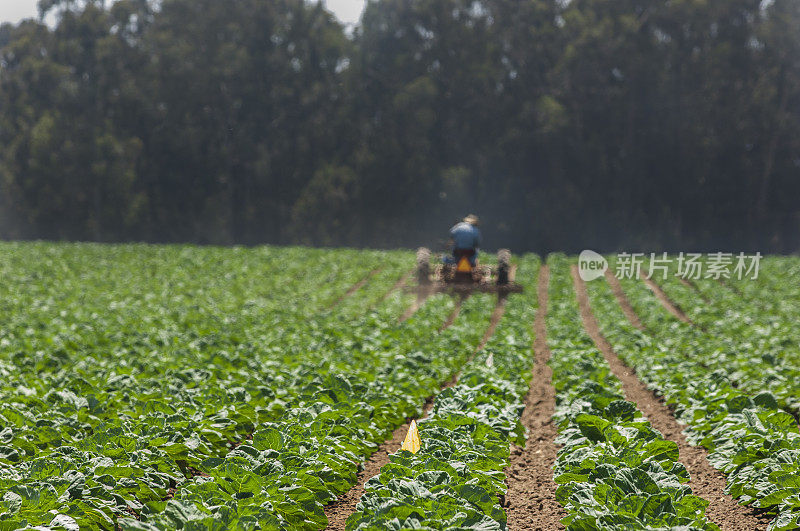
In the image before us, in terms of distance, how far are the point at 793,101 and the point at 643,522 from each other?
4850cm

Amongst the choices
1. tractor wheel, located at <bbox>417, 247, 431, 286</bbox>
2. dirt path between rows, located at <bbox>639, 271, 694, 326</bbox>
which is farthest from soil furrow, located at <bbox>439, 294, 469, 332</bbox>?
dirt path between rows, located at <bbox>639, 271, 694, 326</bbox>

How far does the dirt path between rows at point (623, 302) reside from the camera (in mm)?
17700

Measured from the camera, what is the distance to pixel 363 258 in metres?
30.2

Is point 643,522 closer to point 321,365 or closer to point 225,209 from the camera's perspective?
point 321,365

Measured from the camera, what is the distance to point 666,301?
832 inches

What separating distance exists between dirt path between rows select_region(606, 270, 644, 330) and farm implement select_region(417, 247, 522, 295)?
291 cm

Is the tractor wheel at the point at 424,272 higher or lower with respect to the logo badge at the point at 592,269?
lower

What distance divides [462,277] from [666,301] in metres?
6.82

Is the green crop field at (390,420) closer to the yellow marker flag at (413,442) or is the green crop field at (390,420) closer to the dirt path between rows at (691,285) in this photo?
the yellow marker flag at (413,442)

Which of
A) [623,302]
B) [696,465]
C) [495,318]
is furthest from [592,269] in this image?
[696,465]

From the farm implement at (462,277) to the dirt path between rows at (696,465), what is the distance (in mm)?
6194

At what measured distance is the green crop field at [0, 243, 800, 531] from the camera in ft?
15.9

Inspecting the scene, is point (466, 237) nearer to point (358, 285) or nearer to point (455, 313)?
point (455, 313)

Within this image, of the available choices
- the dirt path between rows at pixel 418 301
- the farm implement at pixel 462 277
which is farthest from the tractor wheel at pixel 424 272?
the dirt path between rows at pixel 418 301
